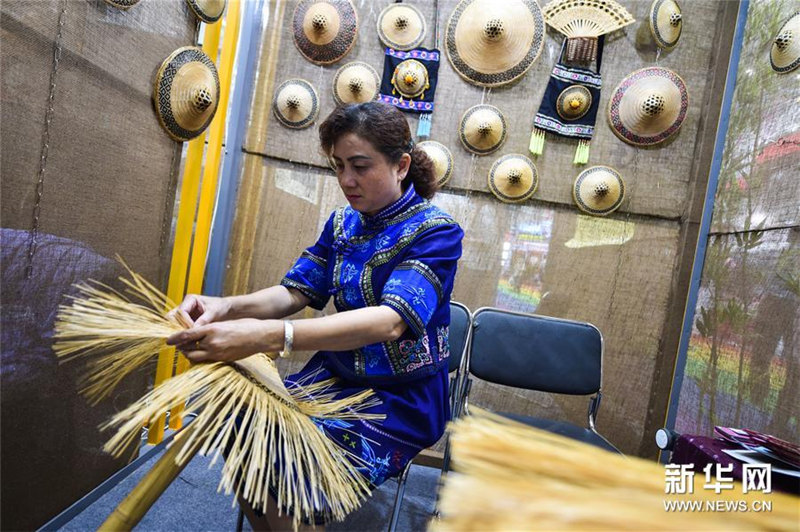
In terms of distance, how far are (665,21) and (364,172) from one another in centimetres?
214

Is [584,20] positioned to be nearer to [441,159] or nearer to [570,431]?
[441,159]

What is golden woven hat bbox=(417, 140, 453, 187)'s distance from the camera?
2.26 meters

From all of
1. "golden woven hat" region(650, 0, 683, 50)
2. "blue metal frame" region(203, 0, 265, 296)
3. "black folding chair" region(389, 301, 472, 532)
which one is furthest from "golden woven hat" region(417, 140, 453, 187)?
"golden woven hat" region(650, 0, 683, 50)

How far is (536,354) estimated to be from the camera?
176 cm

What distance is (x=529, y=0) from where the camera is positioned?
2.24 m

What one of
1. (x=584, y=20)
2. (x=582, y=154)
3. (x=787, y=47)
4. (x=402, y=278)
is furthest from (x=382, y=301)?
(x=584, y=20)

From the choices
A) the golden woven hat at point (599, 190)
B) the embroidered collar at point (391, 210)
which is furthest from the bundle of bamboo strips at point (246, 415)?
the golden woven hat at point (599, 190)

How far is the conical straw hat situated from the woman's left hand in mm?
2212

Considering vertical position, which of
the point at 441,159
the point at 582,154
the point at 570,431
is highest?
the point at 582,154

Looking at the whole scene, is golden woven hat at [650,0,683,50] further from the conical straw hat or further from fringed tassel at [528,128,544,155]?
fringed tassel at [528,128,544,155]

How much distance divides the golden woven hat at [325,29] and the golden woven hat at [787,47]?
191 centimetres

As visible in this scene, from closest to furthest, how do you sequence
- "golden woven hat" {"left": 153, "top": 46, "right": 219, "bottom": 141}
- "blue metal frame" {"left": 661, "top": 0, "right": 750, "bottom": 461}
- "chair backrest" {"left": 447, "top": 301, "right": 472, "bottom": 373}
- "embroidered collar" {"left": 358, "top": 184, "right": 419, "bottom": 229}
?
1. "embroidered collar" {"left": 358, "top": 184, "right": 419, "bottom": 229}
2. "golden woven hat" {"left": 153, "top": 46, "right": 219, "bottom": 141}
3. "chair backrest" {"left": 447, "top": 301, "right": 472, "bottom": 373}
4. "blue metal frame" {"left": 661, "top": 0, "right": 750, "bottom": 461}

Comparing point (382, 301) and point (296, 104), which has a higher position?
point (296, 104)

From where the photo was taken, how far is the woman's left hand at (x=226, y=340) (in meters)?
0.74
